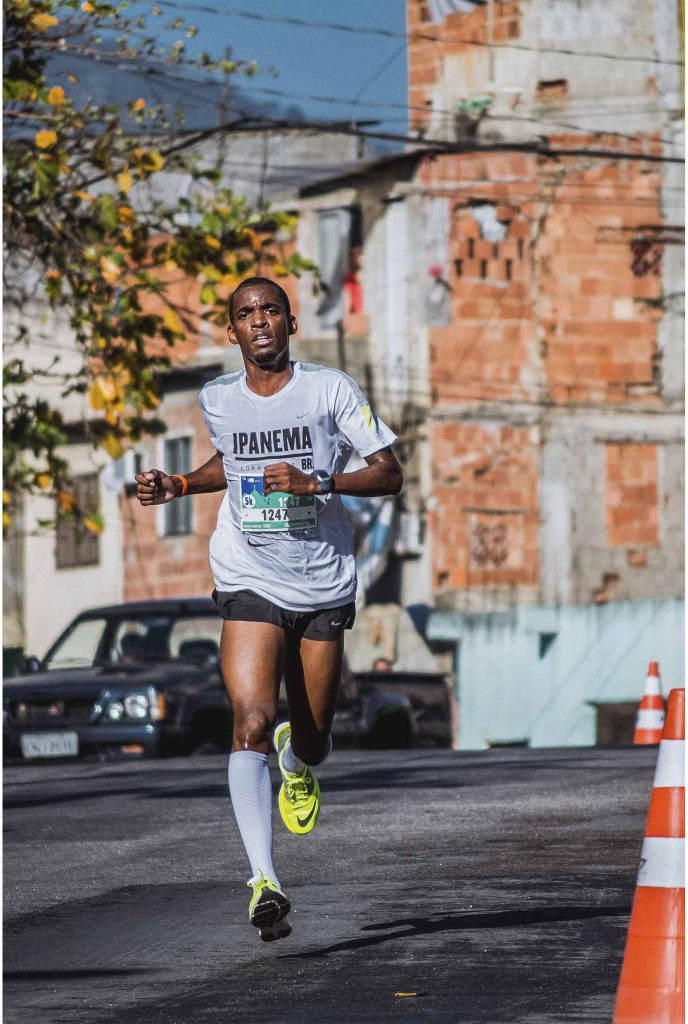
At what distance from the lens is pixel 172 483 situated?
21.9 feet

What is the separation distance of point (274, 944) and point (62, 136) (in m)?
10.4

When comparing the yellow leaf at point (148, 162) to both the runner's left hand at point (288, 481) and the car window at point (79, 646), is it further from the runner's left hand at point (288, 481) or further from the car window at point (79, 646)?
the runner's left hand at point (288, 481)

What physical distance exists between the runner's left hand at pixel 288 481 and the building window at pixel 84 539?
34827 millimetres

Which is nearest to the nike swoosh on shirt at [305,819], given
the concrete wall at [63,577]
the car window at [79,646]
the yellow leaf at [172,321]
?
the yellow leaf at [172,321]

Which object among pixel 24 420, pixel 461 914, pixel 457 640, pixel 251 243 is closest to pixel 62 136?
pixel 251 243

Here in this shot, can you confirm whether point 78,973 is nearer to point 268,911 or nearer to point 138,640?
point 268,911

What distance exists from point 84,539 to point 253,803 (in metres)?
35.3

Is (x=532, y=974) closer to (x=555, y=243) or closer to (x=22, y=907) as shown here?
(x=22, y=907)

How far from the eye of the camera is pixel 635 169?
40031 mm

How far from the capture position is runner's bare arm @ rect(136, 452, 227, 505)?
21.4 feet

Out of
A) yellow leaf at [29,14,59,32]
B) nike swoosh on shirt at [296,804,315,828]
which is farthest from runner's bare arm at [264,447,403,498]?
yellow leaf at [29,14,59,32]

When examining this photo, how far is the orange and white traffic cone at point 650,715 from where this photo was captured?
742 inches

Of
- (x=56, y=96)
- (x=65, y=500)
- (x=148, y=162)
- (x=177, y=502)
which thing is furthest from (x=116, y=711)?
(x=177, y=502)

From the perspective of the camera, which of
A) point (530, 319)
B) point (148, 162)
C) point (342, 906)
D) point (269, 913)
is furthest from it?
point (530, 319)
